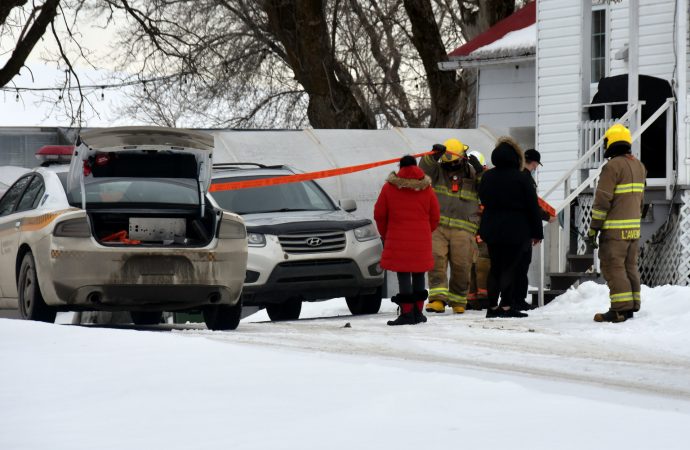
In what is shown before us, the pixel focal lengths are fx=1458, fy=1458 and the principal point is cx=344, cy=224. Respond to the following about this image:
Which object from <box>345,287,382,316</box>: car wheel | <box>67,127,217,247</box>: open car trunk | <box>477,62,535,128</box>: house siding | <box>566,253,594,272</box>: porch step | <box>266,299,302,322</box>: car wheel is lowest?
<box>266,299,302,322</box>: car wheel

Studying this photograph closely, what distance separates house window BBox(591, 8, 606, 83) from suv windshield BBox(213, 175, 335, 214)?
786 centimetres

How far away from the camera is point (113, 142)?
470 inches

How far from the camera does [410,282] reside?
43.8ft

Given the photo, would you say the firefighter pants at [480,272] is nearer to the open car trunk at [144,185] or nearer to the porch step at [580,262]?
the porch step at [580,262]

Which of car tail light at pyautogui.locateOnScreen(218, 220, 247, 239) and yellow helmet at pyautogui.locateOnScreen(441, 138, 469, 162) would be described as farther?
yellow helmet at pyautogui.locateOnScreen(441, 138, 469, 162)

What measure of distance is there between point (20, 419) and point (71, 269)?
5148mm

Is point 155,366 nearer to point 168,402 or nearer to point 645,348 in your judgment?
point 168,402

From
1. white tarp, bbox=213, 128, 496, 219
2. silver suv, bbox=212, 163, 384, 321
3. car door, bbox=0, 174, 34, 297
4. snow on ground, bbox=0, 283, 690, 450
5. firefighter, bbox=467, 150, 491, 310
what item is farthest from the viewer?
white tarp, bbox=213, 128, 496, 219

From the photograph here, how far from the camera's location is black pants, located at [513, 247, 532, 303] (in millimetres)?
15125

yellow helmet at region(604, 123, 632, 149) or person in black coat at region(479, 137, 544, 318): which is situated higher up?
yellow helmet at region(604, 123, 632, 149)

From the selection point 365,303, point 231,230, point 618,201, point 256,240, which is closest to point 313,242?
point 256,240

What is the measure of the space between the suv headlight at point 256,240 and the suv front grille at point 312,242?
179mm

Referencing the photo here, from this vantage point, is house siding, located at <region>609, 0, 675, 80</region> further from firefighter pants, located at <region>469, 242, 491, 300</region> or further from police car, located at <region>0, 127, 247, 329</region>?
police car, located at <region>0, 127, 247, 329</region>

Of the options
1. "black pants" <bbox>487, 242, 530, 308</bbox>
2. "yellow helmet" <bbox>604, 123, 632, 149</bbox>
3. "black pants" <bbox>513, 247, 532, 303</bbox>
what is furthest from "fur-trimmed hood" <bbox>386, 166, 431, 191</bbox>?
"black pants" <bbox>513, 247, 532, 303</bbox>
